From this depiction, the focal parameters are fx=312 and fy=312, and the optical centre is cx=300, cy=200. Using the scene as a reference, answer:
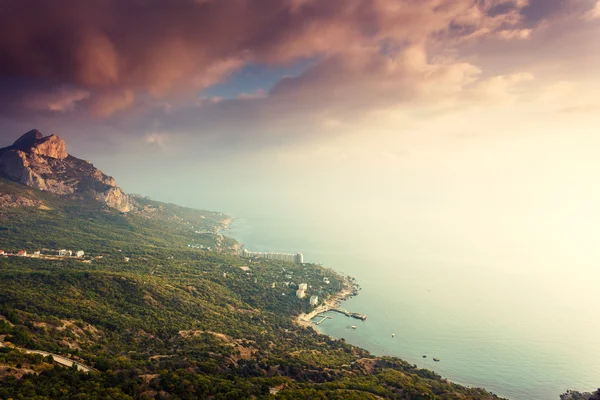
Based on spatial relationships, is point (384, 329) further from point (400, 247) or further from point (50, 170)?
point (50, 170)

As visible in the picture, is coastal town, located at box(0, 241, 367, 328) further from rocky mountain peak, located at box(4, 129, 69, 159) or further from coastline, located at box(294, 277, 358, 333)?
rocky mountain peak, located at box(4, 129, 69, 159)

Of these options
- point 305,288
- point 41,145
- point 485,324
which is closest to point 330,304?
point 305,288

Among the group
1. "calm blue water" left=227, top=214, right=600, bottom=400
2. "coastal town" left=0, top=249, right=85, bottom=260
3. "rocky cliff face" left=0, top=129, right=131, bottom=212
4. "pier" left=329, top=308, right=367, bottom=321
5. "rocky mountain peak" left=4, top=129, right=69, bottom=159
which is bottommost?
"coastal town" left=0, top=249, right=85, bottom=260

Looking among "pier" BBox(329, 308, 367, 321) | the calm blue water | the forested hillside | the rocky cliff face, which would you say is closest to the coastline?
"pier" BBox(329, 308, 367, 321)

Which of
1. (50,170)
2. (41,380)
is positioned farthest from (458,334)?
(50,170)

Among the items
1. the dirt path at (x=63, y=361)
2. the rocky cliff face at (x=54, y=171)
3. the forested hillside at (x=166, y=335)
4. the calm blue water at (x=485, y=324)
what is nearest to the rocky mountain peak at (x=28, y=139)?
the rocky cliff face at (x=54, y=171)

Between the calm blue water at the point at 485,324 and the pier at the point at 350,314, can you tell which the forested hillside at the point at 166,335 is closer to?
the pier at the point at 350,314
